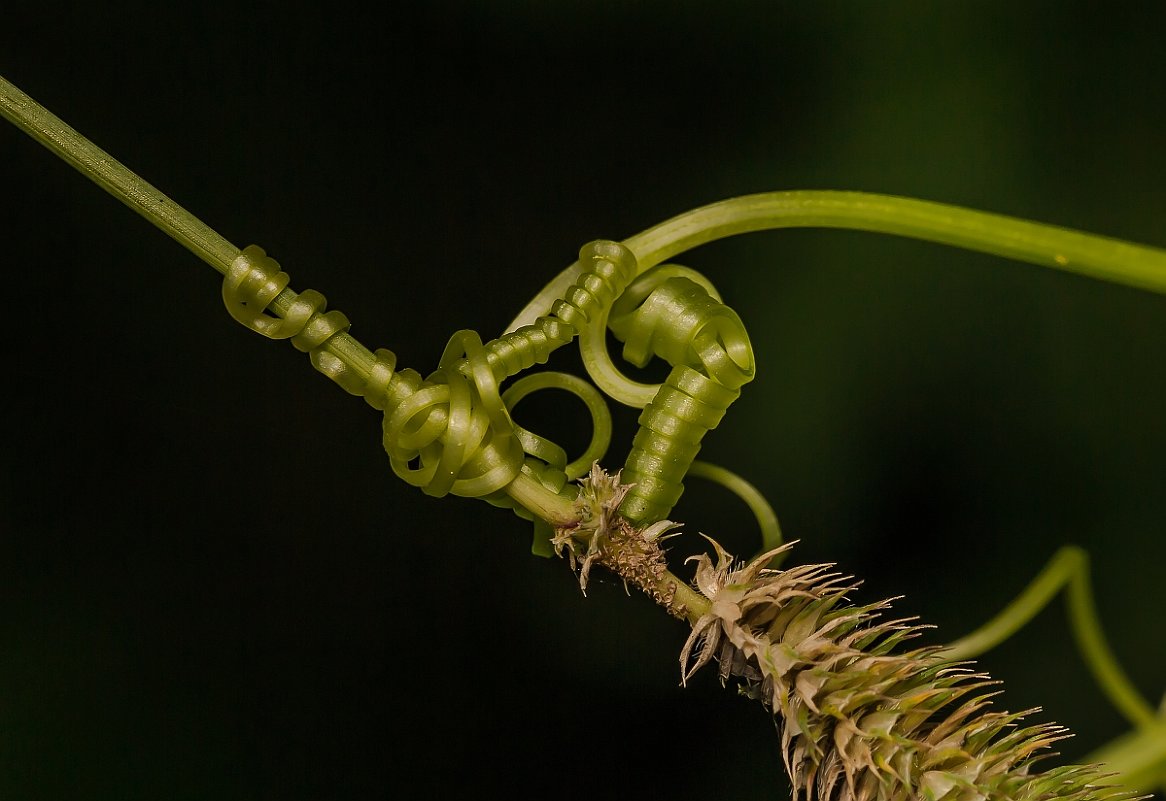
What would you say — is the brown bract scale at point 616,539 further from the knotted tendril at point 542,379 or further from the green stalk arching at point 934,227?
the green stalk arching at point 934,227

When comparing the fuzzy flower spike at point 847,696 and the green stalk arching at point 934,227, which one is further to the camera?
the green stalk arching at point 934,227

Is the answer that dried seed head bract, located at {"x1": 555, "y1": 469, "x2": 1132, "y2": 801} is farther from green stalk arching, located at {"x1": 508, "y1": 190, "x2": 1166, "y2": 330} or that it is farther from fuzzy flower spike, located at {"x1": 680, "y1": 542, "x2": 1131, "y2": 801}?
green stalk arching, located at {"x1": 508, "y1": 190, "x2": 1166, "y2": 330}

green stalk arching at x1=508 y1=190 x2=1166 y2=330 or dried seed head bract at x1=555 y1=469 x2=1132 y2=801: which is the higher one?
green stalk arching at x1=508 y1=190 x2=1166 y2=330

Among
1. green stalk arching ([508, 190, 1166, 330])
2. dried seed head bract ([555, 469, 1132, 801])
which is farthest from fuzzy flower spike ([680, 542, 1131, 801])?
green stalk arching ([508, 190, 1166, 330])

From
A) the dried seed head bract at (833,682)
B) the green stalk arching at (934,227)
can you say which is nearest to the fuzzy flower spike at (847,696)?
the dried seed head bract at (833,682)

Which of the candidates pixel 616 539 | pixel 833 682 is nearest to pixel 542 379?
pixel 616 539

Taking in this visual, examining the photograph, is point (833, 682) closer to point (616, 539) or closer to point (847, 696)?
point (847, 696)

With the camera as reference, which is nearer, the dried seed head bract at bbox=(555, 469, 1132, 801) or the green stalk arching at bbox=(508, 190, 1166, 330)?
the dried seed head bract at bbox=(555, 469, 1132, 801)
